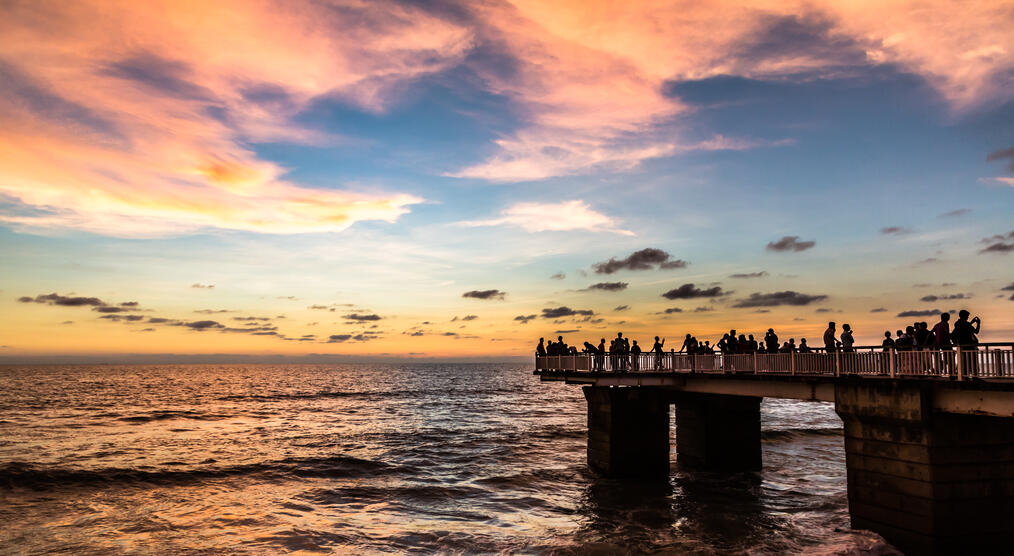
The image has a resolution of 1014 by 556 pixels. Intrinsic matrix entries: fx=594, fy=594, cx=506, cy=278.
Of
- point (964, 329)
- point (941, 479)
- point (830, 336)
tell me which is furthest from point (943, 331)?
point (830, 336)

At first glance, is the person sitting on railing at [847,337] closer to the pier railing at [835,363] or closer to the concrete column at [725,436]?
the pier railing at [835,363]

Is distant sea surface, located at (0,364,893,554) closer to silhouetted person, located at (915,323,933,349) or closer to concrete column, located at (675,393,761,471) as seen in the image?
concrete column, located at (675,393,761,471)

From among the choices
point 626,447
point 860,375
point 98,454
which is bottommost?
point 98,454

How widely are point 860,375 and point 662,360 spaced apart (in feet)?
38.6

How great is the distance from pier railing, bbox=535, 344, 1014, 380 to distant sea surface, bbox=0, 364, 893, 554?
4.80 metres

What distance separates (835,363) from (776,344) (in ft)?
19.8

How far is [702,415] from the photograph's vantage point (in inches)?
1270

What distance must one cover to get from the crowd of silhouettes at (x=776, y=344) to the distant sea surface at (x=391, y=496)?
5671 mm

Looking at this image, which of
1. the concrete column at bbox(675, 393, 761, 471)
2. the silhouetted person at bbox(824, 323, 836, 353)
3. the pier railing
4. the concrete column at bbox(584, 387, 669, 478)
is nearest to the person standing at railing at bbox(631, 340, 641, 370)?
the pier railing

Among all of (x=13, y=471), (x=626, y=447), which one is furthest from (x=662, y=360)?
(x=13, y=471)

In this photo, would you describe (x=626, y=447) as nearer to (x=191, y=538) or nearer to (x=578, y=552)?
(x=578, y=552)

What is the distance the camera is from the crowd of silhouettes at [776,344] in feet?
50.5

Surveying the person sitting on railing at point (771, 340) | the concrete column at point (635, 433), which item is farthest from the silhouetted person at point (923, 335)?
the concrete column at point (635, 433)

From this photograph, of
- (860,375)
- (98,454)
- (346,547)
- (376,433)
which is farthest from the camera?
(376,433)
